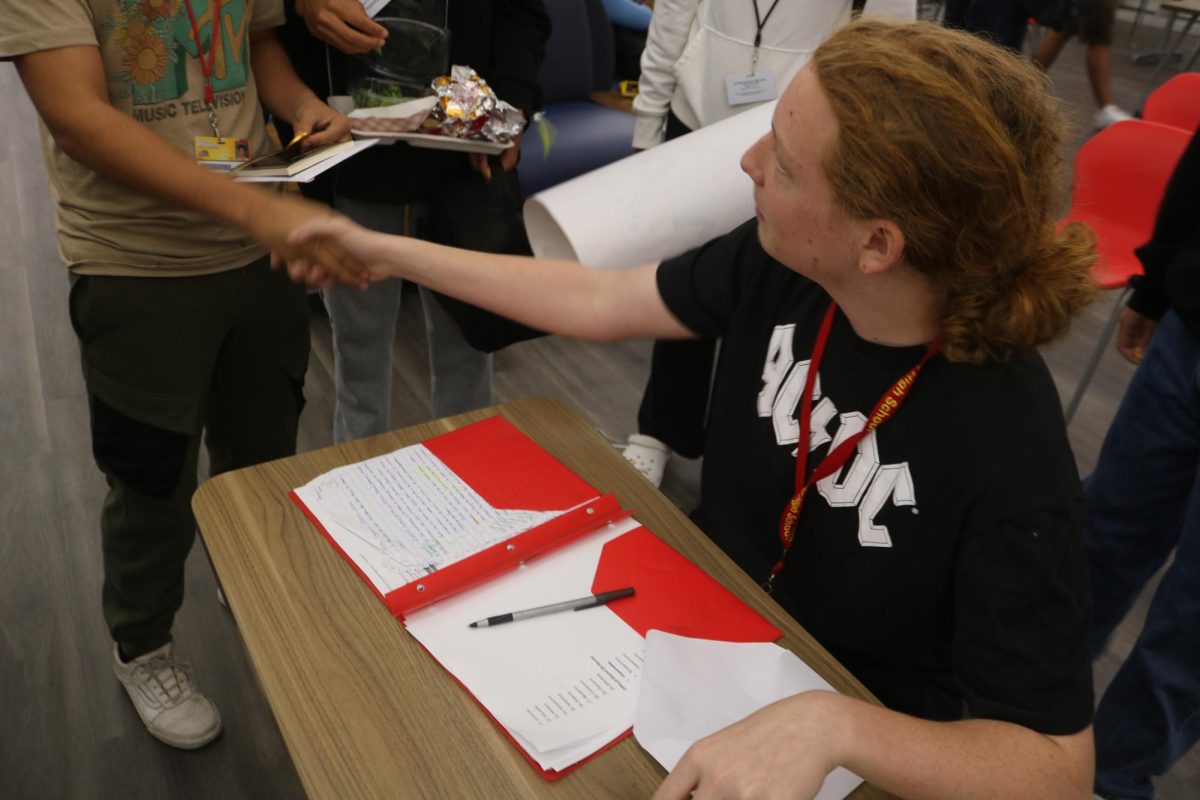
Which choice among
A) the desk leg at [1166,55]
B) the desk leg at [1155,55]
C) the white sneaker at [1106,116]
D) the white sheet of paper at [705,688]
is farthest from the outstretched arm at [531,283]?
the desk leg at [1155,55]

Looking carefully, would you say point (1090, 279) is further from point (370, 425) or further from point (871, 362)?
point (370, 425)

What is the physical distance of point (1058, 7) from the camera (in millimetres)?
5082

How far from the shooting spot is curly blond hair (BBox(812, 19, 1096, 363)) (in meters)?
0.86

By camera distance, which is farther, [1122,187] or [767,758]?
[1122,187]

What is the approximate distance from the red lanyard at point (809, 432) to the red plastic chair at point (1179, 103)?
231cm

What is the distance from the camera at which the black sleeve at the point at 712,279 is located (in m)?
1.21

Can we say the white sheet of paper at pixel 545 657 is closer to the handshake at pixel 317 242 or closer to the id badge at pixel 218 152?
the handshake at pixel 317 242

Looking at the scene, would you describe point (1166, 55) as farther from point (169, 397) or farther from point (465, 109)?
point (169, 397)

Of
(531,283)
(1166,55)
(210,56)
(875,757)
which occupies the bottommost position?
(1166,55)

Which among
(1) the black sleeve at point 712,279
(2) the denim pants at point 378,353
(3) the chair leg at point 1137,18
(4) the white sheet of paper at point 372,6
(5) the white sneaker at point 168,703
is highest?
(4) the white sheet of paper at point 372,6

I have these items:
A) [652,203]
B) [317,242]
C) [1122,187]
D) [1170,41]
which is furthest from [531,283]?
[1170,41]

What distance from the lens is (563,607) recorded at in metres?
0.99

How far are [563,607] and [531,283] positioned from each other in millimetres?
503

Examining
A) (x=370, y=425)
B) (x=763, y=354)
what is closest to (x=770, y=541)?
(x=763, y=354)
